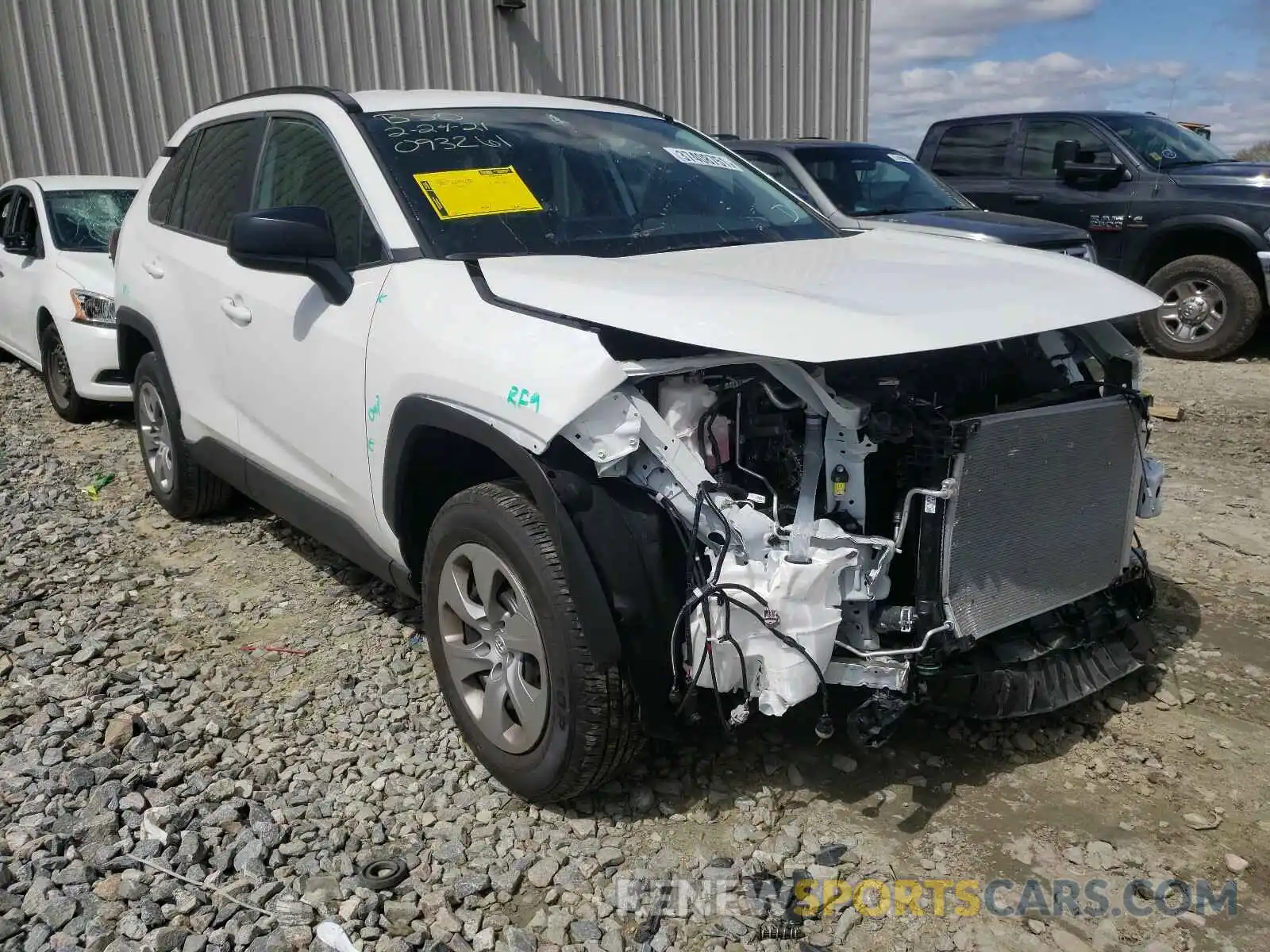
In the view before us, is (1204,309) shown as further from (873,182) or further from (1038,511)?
(1038,511)

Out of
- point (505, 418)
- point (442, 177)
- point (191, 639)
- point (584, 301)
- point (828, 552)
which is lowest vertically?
point (191, 639)

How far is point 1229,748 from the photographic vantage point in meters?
2.94

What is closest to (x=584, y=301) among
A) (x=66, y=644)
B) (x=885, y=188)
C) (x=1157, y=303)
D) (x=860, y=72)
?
(x=1157, y=303)

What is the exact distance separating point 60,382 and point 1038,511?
6.64 metres

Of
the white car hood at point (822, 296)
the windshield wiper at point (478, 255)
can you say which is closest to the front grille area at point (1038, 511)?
the white car hood at point (822, 296)

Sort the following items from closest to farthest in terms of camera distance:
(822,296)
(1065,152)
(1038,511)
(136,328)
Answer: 1. (822,296)
2. (1038,511)
3. (136,328)
4. (1065,152)

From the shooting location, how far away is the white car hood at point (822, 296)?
86.2 inches

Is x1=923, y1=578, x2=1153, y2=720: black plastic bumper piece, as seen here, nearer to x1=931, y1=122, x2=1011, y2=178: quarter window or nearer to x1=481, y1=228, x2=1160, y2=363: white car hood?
x1=481, y1=228, x2=1160, y2=363: white car hood

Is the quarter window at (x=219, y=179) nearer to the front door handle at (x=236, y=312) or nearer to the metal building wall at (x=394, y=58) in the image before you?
the front door handle at (x=236, y=312)

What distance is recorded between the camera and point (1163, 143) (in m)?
8.88

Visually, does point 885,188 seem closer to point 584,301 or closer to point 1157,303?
point 1157,303

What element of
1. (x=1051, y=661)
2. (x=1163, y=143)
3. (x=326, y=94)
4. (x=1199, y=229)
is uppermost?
(x=326, y=94)

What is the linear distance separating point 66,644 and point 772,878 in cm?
270

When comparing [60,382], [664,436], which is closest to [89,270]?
[60,382]
